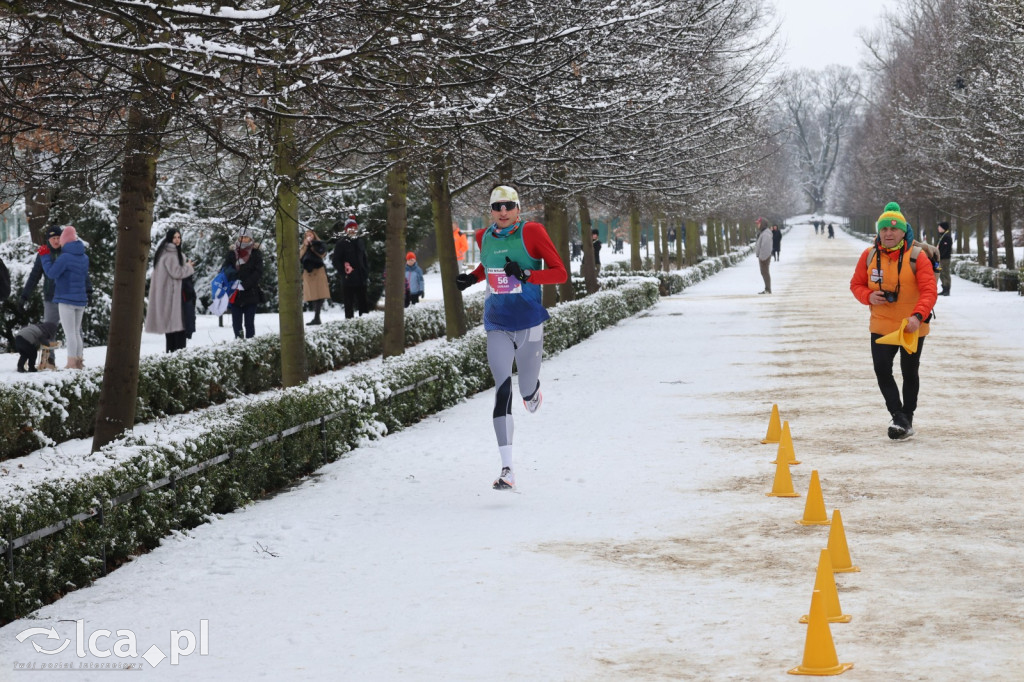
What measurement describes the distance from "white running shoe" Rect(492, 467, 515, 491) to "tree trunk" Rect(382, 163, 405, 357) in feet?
25.5

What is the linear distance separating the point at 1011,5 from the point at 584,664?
64.0 feet

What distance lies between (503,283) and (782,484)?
7.22 ft

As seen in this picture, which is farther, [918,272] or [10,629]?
[918,272]

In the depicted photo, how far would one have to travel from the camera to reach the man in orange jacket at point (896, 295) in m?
10.4

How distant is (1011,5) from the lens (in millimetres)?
21641

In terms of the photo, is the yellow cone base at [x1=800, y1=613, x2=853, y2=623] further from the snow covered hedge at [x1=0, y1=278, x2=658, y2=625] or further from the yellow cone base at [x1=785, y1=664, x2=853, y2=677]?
the snow covered hedge at [x1=0, y1=278, x2=658, y2=625]

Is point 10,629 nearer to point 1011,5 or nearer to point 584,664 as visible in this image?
point 584,664

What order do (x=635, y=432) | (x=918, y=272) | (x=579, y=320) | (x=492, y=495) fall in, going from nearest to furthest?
(x=492, y=495) → (x=918, y=272) → (x=635, y=432) → (x=579, y=320)

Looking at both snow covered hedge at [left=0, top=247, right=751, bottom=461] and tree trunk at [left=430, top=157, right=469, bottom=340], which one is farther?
tree trunk at [left=430, top=157, right=469, bottom=340]

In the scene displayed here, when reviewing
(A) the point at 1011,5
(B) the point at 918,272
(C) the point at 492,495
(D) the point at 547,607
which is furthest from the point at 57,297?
(A) the point at 1011,5

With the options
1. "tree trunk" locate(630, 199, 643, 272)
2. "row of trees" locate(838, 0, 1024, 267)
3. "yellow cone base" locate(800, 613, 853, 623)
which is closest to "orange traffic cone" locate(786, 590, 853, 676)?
"yellow cone base" locate(800, 613, 853, 623)

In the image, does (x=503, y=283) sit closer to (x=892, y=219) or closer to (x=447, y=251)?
(x=892, y=219)

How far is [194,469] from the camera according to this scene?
7828 mm

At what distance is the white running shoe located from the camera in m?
8.70
